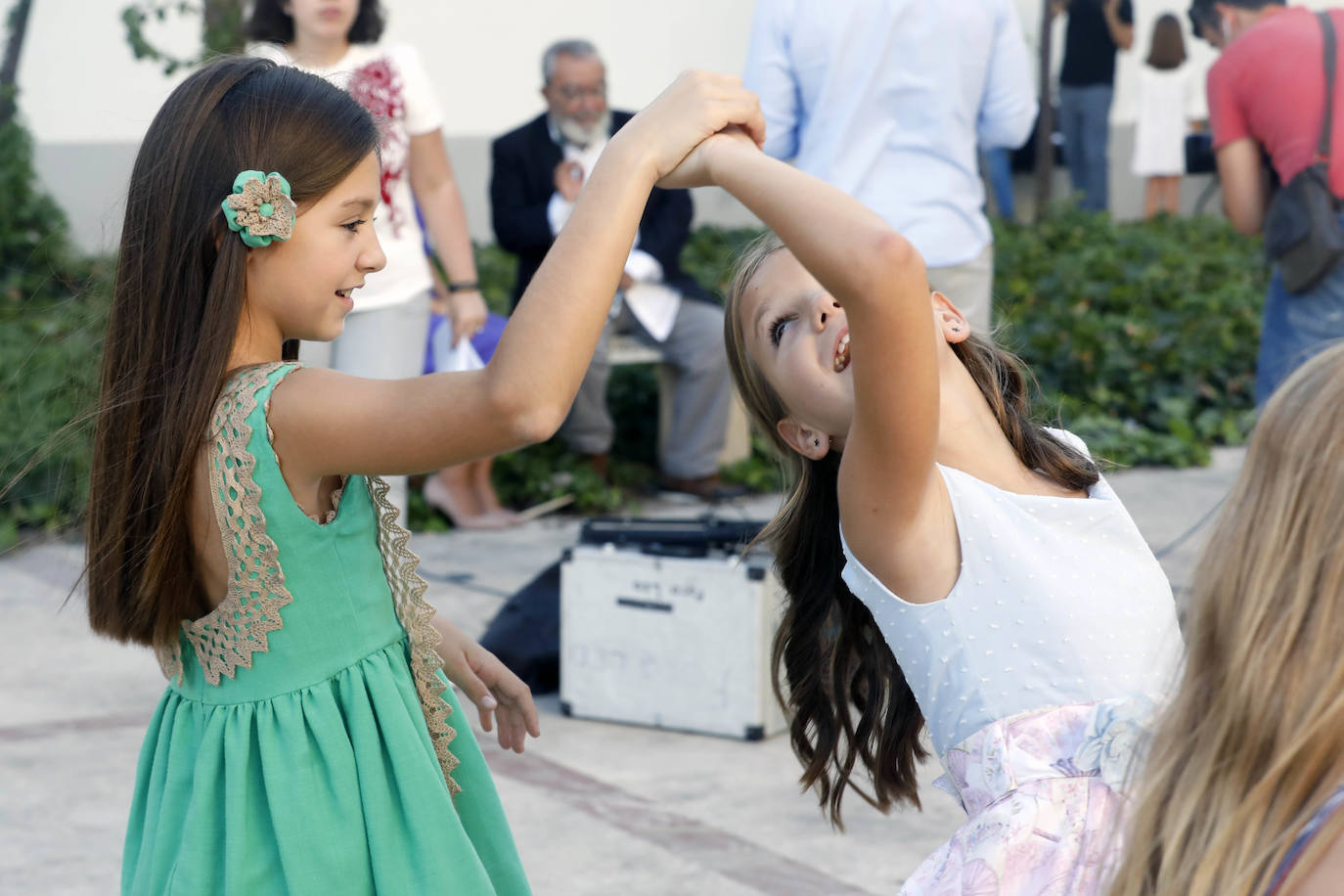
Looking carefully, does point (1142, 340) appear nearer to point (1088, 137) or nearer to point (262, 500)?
point (1088, 137)

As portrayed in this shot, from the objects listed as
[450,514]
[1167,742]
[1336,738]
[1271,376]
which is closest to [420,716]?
[1167,742]

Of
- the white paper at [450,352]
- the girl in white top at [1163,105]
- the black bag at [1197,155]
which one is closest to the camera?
the white paper at [450,352]

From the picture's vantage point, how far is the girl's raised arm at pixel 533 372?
5.12 ft

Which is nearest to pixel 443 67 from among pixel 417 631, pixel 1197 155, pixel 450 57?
pixel 450 57

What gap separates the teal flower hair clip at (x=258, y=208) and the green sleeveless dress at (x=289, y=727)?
0.50ft

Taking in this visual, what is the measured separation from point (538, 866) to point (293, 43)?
222 cm

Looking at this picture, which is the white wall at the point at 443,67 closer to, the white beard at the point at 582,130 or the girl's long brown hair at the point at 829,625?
the white beard at the point at 582,130

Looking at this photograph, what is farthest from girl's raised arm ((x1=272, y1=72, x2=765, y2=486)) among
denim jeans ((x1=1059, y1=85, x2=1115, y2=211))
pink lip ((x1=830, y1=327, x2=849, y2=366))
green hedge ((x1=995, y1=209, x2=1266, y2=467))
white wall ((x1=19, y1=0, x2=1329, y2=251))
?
denim jeans ((x1=1059, y1=85, x2=1115, y2=211))

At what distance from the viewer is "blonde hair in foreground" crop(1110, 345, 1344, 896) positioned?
3.82ft

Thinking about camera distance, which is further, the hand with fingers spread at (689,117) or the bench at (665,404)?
the bench at (665,404)

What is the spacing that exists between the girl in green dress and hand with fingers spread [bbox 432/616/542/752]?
0.49 feet

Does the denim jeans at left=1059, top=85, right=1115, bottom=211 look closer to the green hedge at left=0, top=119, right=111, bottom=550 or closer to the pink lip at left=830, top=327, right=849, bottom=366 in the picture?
the green hedge at left=0, top=119, right=111, bottom=550

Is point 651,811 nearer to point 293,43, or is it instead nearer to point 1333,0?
point 293,43

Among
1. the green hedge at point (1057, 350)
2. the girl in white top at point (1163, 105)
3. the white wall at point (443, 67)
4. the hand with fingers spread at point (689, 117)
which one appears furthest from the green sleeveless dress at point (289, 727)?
the girl in white top at point (1163, 105)
